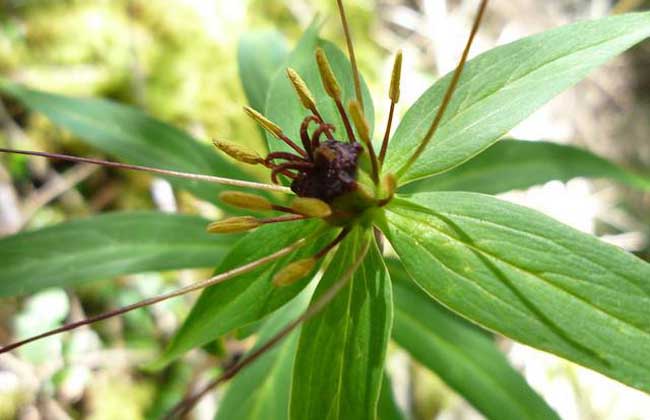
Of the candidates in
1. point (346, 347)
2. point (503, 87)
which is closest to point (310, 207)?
point (346, 347)

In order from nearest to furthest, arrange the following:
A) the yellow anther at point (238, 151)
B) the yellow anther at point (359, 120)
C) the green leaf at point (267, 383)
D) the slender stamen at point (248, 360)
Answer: the slender stamen at point (248, 360)
the yellow anther at point (359, 120)
the yellow anther at point (238, 151)
the green leaf at point (267, 383)

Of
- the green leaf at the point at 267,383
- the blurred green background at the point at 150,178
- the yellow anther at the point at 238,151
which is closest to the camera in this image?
the yellow anther at the point at 238,151

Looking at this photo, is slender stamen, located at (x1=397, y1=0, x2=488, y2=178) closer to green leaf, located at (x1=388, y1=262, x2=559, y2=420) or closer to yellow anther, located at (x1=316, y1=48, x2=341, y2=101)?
yellow anther, located at (x1=316, y1=48, x2=341, y2=101)

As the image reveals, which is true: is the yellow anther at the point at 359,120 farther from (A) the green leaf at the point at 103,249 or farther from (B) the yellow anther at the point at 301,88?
(A) the green leaf at the point at 103,249

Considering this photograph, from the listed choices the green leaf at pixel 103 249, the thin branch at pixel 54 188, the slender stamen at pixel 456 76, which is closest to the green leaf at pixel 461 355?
the green leaf at pixel 103 249

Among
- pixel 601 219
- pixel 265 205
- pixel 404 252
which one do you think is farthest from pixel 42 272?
pixel 601 219

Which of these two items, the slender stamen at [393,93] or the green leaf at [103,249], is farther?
the green leaf at [103,249]

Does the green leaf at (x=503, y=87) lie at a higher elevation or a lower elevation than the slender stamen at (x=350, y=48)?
lower

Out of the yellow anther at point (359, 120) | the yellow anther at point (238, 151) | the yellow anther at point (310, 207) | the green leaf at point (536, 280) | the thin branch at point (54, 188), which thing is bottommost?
the green leaf at point (536, 280)
